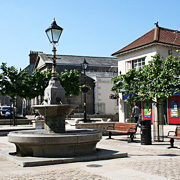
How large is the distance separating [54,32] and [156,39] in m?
17.6

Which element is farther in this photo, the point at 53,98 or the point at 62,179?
the point at 53,98

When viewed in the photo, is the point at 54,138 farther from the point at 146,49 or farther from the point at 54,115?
the point at 146,49

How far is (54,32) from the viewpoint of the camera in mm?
9547

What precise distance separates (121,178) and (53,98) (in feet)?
13.2

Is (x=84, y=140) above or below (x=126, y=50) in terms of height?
below

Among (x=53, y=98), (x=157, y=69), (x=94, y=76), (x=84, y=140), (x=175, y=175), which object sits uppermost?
(x=94, y=76)

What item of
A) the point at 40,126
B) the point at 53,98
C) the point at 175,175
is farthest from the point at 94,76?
the point at 175,175

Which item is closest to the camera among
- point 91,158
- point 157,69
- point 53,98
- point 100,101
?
point 91,158

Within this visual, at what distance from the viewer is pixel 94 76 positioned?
4138 centimetres

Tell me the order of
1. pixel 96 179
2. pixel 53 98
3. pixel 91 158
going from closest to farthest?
pixel 96 179
pixel 91 158
pixel 53 98

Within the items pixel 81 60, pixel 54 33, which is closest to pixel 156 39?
pixel 54 33

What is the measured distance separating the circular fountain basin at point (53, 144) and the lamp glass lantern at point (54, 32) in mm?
3384

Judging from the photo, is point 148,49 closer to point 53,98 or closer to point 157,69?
point 157,69

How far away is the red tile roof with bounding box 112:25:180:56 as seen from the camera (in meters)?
25.9
